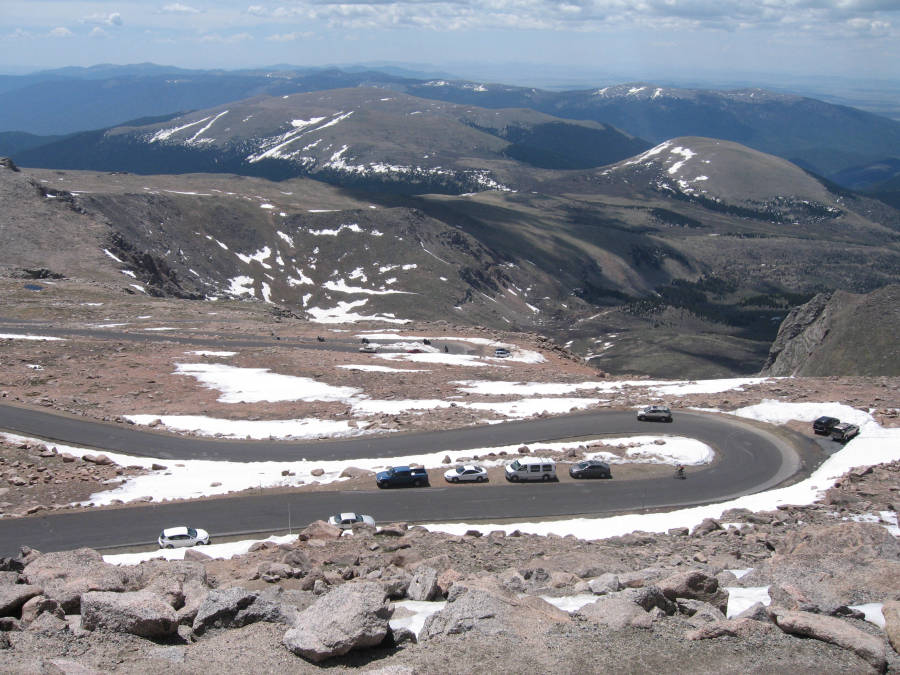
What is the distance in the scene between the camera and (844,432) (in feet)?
123

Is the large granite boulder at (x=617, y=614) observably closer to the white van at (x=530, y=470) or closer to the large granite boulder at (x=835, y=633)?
the large granite boulder at (x=835, y=633)

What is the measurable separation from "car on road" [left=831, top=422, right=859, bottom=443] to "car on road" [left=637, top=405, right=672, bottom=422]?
8294 millimetres

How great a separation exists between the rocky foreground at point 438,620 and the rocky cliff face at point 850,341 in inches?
2504

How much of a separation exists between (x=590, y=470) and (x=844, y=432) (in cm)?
1499

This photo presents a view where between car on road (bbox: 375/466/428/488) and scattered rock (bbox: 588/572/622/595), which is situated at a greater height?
scattered rock (bbox: 588/572/622/595)

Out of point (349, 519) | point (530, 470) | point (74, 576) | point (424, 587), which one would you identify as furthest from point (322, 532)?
point (530, 470)

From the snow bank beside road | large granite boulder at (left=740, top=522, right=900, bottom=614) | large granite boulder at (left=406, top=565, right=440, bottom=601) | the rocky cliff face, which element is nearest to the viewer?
large granite boulder at (left=740, top=522, right=900, bottom=614)

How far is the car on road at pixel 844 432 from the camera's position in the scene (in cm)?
→ 3725

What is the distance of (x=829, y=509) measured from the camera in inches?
1068

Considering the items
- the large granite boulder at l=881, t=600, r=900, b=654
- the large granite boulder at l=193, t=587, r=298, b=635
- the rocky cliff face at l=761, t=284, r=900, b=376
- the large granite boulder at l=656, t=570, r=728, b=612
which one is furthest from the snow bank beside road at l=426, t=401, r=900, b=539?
the rocky cliff face at l=761, t=284, r=900, b=376

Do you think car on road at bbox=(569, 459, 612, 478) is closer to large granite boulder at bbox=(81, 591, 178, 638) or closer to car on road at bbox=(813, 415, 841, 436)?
car on road at bbox=(813, 415, 841, 436)

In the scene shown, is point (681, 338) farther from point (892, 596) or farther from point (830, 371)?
point (892, 596)

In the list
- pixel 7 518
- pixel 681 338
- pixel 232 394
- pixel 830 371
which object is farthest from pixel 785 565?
pixel 681 338

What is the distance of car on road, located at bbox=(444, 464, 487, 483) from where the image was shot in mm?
31641
